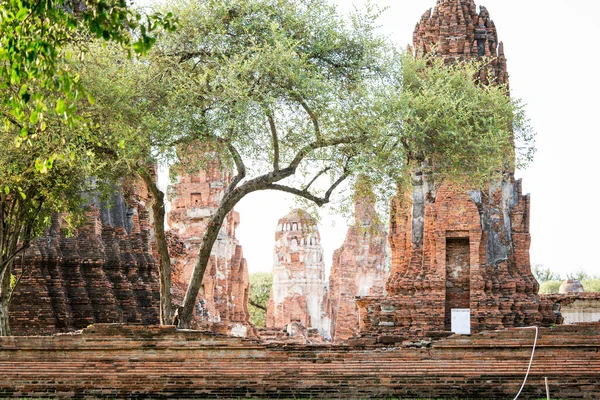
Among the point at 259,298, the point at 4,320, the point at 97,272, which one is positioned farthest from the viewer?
the point at 259,298

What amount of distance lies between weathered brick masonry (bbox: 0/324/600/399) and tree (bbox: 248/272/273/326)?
142ft

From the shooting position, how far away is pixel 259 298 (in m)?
61.0

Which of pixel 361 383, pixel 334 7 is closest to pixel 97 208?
pixel 334 7

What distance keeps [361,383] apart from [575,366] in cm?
291

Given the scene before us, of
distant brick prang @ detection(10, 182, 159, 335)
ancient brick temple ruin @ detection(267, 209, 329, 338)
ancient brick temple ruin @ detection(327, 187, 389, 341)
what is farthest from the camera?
ancient brick temple ruin @ detection(267, 209, 329, 338)

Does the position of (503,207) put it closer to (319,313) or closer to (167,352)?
(167,352)

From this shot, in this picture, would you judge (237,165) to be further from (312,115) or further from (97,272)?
(97,272)

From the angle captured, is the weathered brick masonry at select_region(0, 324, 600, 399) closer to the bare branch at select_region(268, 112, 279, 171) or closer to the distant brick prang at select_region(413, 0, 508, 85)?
the bare branch at select_region(268, 112, 279, 171)

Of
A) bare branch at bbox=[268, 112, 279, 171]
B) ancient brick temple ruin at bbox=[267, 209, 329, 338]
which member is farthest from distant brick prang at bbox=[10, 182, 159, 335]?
ancient brick temple ruin at bbox=[267, 209, 329, 338]

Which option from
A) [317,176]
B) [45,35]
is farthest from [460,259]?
[45,35]

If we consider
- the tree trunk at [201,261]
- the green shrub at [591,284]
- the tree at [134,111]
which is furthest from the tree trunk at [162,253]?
the green shrub at [591,284]

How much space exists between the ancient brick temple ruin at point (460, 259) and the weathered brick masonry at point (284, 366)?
593 cm

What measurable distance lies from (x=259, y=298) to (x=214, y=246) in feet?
75.2

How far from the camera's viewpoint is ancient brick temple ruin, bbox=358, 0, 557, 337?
820 inches
